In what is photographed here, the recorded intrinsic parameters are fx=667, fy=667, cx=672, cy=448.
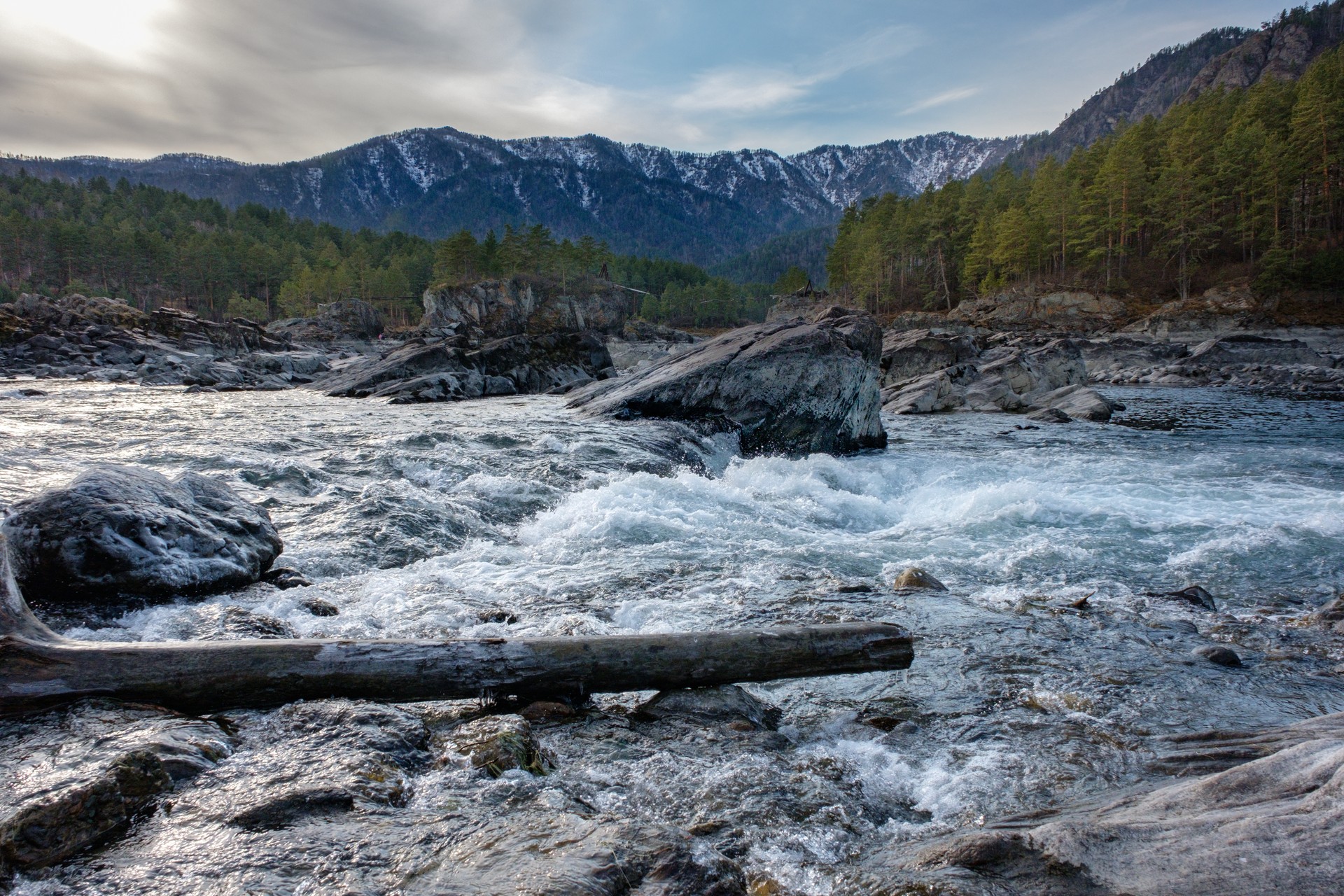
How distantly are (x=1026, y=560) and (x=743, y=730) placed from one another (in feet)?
20.3

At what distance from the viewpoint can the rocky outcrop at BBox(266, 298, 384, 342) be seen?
7919cm

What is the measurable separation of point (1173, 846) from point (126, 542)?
832 cm

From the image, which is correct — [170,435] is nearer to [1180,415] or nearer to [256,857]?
[256,857]

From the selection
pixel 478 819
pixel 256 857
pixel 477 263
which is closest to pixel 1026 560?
pixel 478 819

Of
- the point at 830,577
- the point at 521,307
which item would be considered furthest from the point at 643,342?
the point at 830,577

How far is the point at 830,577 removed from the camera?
8.28 meters

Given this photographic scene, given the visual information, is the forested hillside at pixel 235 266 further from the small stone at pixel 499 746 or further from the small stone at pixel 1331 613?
the small stone at pixel 499 746

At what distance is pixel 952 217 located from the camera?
265ft

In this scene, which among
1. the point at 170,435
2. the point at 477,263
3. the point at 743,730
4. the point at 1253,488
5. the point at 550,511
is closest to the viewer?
the point at 743,730

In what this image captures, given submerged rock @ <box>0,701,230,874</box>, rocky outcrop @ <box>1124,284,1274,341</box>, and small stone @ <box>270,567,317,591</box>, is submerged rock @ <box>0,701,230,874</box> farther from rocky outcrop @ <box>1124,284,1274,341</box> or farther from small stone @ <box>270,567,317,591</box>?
rocky outcrop @ <box>1124,284,1274,341</box>

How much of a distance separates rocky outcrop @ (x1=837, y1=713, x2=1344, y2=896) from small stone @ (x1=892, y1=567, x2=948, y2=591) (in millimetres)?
4533

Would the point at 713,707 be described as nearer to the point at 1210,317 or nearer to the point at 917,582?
the point at 917,582

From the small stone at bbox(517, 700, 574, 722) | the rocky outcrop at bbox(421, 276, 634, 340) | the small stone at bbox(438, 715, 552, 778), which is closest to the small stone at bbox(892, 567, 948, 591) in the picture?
the small stone at bbox(517, 700, 574, 722)

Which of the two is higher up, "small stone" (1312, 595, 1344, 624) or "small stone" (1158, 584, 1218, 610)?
"small stone" (1158, 584, 1218, 610)
